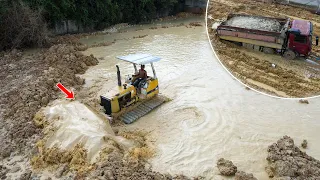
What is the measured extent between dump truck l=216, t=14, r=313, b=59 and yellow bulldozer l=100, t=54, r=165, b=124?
7.75 ft

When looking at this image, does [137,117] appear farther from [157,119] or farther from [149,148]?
[149,148]

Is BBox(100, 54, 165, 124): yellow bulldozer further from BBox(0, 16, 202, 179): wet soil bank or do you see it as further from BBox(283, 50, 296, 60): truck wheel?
BBox(283, 50, 296, 60): truck wheel

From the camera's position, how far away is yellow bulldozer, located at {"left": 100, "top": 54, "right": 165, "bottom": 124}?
8.65 m

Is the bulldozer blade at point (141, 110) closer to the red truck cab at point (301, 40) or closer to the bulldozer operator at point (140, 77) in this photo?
the bulldozer operator at point (140, 77)

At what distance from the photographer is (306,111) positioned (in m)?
9.55

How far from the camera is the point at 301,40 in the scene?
10648 millimetres

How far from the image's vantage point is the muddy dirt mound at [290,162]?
6.59m

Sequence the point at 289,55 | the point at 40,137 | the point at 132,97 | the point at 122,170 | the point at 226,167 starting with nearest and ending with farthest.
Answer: the point at 122,170 → the point at 226,167 → the point at 40,137 → the point at 132,97 → the point at 289,55

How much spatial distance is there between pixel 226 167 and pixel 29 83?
7.46m

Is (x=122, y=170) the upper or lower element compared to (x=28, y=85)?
lower

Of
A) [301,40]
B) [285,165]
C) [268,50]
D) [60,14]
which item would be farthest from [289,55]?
[60,14]

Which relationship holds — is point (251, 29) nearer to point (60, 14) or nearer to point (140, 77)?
point (140, 77)

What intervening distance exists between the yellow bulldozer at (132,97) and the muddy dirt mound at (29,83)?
209 centimetres

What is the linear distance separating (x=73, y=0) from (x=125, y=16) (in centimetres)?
449
